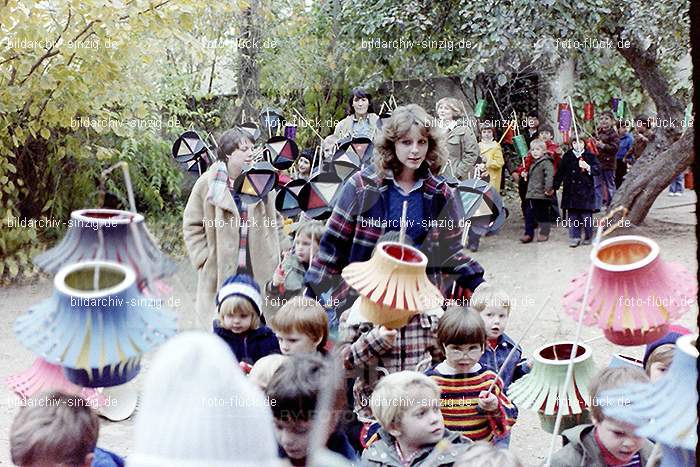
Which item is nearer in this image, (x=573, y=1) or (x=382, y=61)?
(x=573, y=1)

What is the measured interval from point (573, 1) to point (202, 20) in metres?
1.38

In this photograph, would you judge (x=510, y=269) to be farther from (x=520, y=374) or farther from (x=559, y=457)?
(x=559, y=457)

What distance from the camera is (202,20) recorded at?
10.9 ft

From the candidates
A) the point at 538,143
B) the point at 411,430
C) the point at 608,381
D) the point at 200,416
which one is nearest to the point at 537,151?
the point at 538,143

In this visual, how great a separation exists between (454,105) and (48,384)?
6.60 feet

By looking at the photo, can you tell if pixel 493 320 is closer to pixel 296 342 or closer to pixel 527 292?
pixel 296 342

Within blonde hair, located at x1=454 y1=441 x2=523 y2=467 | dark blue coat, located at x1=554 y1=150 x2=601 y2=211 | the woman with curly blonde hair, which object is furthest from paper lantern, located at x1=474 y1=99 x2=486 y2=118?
blonde hair, located at x1=454 y1=441 x2=523 y2=467

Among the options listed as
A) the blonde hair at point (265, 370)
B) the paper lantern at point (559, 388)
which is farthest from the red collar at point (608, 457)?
the blonde hair at point (265, 370)

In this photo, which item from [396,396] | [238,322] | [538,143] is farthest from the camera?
[538,143]

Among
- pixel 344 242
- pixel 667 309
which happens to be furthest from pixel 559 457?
pixel 344 242

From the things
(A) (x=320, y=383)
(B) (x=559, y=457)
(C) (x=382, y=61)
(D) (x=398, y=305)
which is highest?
(C) (x=382, y=61)

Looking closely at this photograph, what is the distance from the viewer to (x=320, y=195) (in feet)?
8.54

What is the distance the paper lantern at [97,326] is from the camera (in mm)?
1673

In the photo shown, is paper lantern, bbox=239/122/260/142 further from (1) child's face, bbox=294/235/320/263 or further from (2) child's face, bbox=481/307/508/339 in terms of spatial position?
(2) child's face, bbox=481/307/508/339
